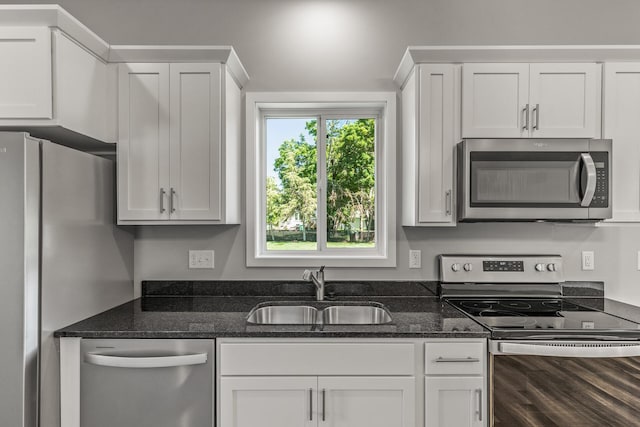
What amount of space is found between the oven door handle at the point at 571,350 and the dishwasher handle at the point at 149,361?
124cm

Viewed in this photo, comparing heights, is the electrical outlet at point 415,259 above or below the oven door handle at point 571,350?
above

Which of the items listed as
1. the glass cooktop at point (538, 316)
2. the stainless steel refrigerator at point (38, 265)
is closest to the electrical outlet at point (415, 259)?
the glass cooktop at point (538, 316)

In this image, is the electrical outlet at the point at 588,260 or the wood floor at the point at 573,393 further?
the electrical outlet at the point at 588,260

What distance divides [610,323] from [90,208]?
7.87ft

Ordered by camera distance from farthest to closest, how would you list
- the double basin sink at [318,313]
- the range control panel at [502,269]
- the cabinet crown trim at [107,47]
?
the range control panel at [502,269] < the double basin sink at [318,313] < the cabinet crown trim at [107,47]

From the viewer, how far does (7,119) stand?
169 cm

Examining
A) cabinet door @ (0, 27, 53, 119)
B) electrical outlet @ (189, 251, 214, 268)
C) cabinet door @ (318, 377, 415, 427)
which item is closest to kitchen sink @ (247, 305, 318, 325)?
electrical outlet @ (189, 251, 214, 268)

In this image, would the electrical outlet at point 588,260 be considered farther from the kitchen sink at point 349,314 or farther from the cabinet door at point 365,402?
the cabinet door at point 365,402

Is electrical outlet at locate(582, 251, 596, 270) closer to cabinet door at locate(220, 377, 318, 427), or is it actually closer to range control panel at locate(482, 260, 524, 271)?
range control panel at locate(482, 260, 524, 271)

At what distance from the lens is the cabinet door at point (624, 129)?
2.07 meters

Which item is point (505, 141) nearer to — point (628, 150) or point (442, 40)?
point (628, 150)

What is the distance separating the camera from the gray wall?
8.04ft

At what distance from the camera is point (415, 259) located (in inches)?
96.0

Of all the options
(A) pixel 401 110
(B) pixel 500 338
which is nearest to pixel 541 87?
(A) pixel 401 110
